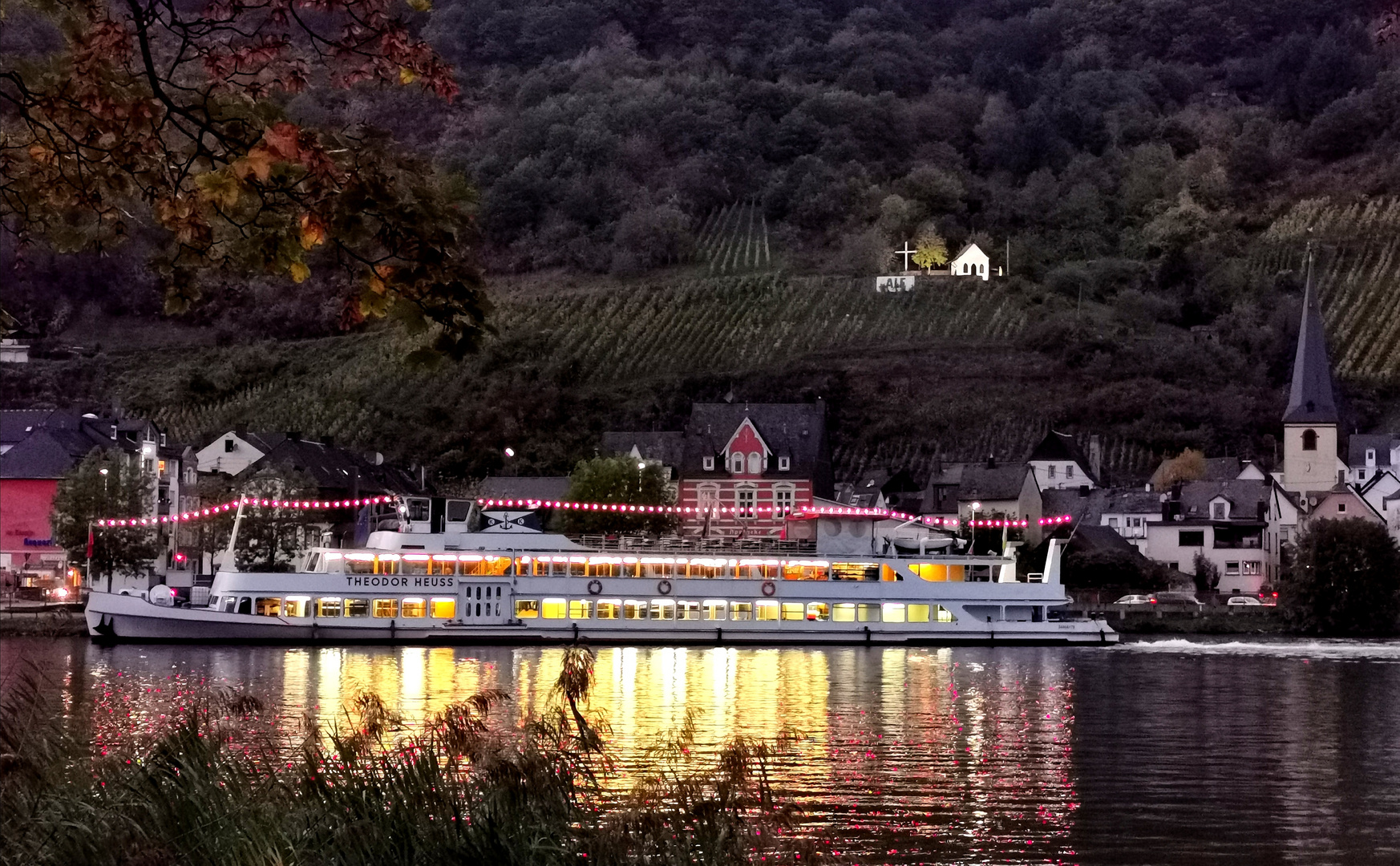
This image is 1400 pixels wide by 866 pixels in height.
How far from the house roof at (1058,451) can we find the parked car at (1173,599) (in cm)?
3065

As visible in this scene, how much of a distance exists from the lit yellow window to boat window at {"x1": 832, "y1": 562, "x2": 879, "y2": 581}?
34.1 feet

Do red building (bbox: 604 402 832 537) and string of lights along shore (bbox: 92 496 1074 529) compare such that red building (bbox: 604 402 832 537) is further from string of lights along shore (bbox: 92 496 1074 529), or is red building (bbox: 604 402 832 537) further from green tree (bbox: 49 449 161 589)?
green tree (bbox: 49 449 161 589)

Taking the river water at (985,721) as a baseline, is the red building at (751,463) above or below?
above

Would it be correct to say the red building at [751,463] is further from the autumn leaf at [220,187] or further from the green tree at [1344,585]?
the autumn leaf at [220,187]

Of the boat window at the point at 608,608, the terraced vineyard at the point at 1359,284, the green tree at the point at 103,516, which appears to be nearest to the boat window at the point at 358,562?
the boat window at the point at 608,608

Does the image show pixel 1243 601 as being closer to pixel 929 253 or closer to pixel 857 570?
pixel 857 570

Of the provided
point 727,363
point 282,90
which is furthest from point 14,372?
point 282,90

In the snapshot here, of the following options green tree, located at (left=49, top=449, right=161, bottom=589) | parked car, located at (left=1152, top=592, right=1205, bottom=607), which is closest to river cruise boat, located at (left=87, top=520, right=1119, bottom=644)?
green tree, located at (left=49, top=449, right=161, bottom=589)

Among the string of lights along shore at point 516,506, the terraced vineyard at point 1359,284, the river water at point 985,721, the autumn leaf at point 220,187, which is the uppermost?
the terraced vineyard at point 1359,284

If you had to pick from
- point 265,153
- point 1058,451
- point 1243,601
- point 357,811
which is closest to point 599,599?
point 1243,601

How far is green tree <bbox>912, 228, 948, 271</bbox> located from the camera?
184m

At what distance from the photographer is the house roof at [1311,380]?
395ft

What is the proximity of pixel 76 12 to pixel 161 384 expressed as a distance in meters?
146

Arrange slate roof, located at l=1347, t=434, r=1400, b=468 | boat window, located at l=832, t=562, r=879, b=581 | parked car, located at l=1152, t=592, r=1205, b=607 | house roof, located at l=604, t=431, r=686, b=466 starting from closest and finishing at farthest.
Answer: boat window, located at l=832, t=562, r=879, b=581 → parked car, located at l=1152, t=592, r=1205, b=607 → house roof, located at l=604, t=431, r=686, b=466 → slate roof, located at l=1347, t=434, r=1400, b=468
